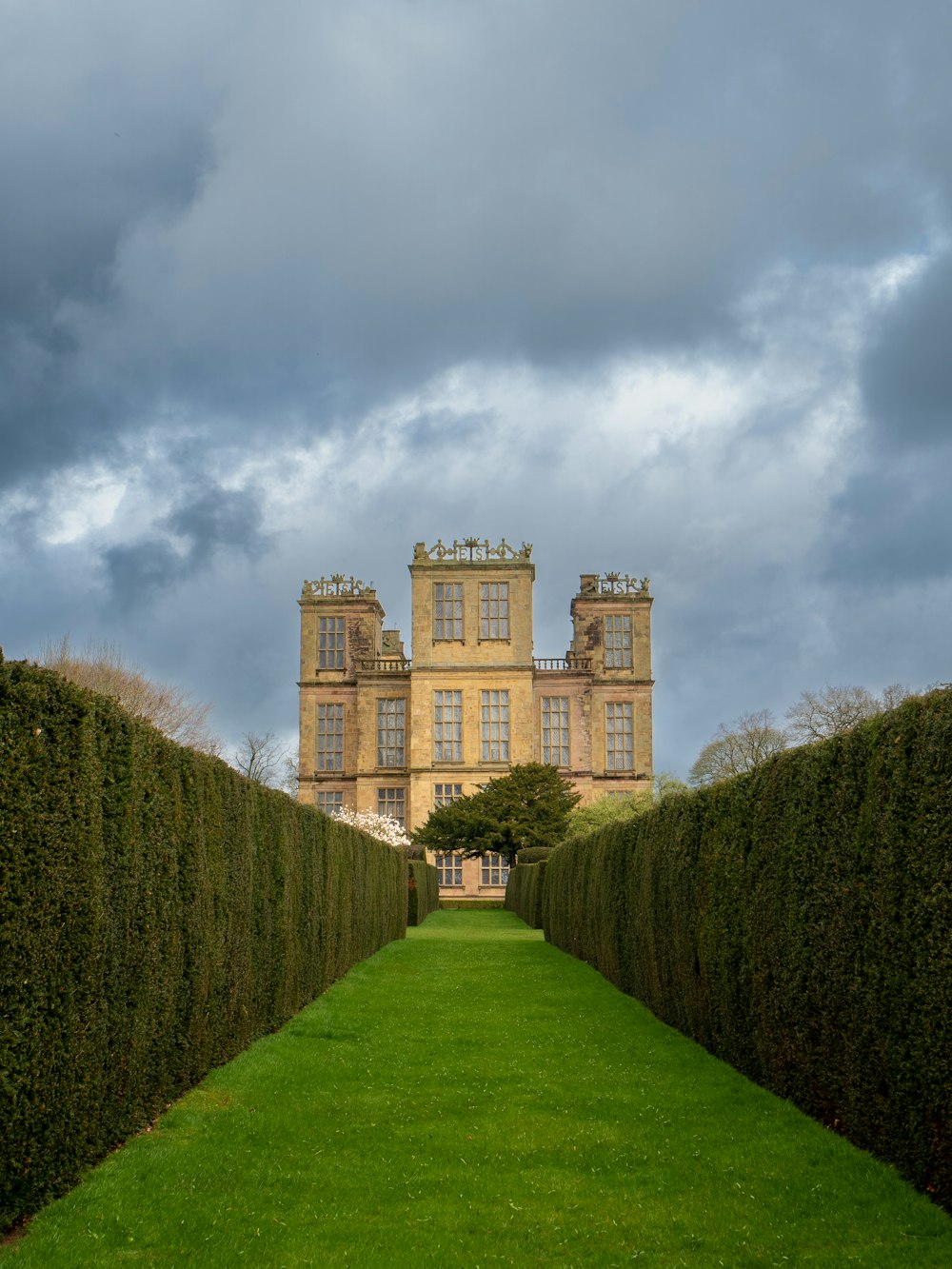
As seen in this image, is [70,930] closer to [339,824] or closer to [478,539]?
[339,824]

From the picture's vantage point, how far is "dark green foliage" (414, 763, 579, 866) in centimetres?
4166

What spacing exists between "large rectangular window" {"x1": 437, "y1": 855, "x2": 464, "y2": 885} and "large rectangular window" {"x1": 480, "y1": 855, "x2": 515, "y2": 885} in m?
0.95

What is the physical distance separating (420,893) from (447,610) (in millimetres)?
17611

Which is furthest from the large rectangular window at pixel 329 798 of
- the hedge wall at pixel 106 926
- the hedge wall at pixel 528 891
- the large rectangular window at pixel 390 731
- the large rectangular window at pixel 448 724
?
the hedge wall at pixel 106 926

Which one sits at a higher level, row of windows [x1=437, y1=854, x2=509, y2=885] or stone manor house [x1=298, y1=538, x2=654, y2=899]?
stone manor house [x1=298, y1=538, x2=654, y2=899]

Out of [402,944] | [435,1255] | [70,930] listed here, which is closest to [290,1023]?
[70,930]

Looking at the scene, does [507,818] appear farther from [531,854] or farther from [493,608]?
[493,608]

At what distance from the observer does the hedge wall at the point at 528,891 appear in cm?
3029

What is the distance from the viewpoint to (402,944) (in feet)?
76.2

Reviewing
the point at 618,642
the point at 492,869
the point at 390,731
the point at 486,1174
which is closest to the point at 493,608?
the point at 618,642

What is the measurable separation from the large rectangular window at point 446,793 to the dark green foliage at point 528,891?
800cm

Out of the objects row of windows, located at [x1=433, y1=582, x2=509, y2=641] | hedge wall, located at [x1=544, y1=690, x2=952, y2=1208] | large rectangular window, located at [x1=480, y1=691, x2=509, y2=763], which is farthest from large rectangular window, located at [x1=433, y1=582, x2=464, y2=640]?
hedge wall, located at [x1=544, y1=690, x2=952, y2=1208]

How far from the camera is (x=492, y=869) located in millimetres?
47969

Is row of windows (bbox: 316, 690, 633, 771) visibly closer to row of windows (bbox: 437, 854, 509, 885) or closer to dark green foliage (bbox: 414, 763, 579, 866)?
row of windows (bbox: 437, 854, 509, 885)
